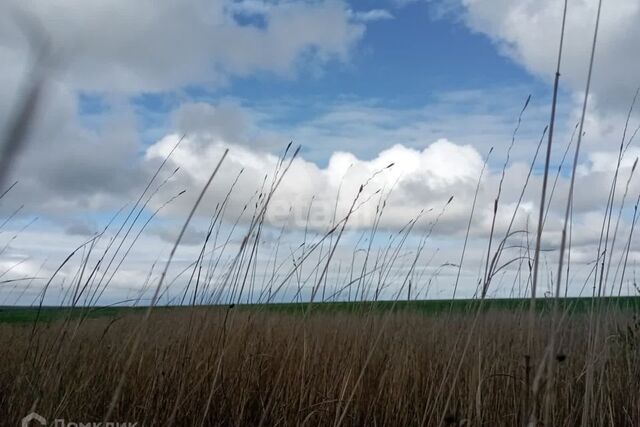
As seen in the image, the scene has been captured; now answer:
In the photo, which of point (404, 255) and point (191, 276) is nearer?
point (191, 276)

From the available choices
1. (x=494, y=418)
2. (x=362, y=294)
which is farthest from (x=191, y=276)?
(x=494, y=418)

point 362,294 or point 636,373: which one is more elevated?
point 362,294

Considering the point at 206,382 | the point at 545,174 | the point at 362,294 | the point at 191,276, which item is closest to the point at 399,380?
the point at 362,294

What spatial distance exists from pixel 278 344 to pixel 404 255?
0.85 metres

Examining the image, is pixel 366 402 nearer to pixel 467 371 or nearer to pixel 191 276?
pixel 467 371

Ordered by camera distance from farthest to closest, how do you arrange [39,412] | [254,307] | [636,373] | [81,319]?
1. [254,307]
2. [636,373]
3. [81,319]
4. [39,412]

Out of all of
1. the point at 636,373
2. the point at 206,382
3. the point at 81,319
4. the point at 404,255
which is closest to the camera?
the point at 81,319

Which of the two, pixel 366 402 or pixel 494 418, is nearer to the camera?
pixel 494 418

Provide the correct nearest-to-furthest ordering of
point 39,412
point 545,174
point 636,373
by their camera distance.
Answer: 1. point 545,174
2. point 39,412
3. point 636,373

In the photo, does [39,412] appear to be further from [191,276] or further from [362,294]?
[362,294]

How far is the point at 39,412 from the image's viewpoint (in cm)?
188

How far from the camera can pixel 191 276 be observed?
2699 mm

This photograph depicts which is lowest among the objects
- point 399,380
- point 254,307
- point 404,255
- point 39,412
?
point 39,412

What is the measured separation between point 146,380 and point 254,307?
25.9 inches
